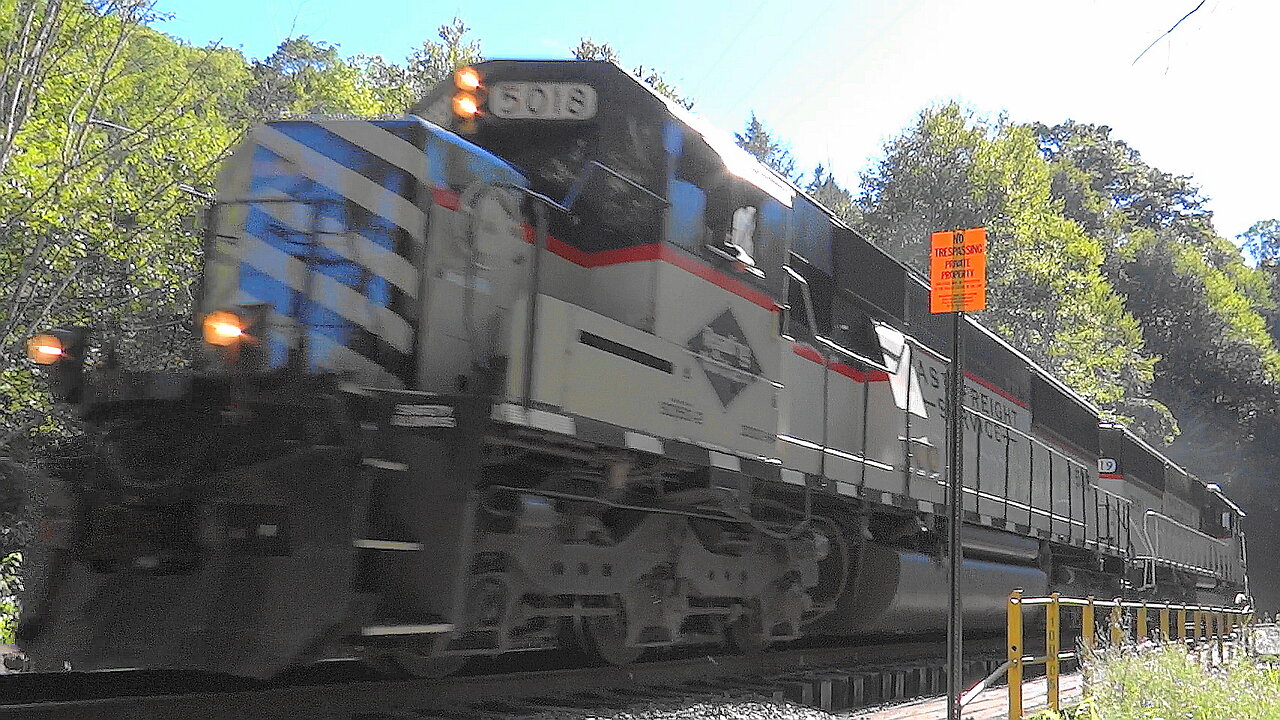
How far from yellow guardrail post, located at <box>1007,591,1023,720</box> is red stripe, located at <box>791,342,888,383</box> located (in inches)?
81.2

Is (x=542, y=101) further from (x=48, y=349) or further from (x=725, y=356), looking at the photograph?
(x=48, y=349)

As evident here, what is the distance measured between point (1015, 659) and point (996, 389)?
18.0ft

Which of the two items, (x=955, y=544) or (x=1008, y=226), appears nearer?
(x=955, y=544)

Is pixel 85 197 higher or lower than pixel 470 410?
higher

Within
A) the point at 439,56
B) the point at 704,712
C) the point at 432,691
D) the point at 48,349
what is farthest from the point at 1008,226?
the point at 48,349

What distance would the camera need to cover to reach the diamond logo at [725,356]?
19.7 feet

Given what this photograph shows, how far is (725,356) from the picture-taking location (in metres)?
6.21

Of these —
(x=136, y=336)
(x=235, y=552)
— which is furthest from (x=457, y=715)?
(x=136, y=336)

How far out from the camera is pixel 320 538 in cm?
417

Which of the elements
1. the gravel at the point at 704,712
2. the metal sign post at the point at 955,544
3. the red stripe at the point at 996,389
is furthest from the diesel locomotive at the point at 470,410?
the red stripe at the point at 996,389

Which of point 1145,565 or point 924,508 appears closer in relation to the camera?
point 924,508

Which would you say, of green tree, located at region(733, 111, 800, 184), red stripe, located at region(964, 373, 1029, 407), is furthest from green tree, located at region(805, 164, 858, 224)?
red stripe, located at region(964, 373, 1029, 407)

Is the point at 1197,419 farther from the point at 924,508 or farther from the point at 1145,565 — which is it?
the point at 924,508

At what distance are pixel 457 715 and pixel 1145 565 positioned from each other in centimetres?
1614
